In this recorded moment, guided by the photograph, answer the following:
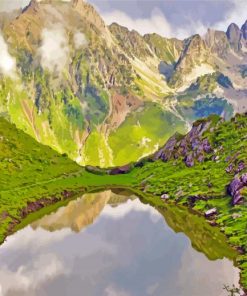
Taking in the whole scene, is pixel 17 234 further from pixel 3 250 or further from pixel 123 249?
pixel 123 249

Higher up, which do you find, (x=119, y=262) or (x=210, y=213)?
(x=210, y=213)

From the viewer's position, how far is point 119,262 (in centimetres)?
14350

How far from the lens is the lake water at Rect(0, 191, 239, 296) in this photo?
117250 millimetres

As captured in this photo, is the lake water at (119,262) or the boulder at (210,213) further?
the boulder at (210,213)

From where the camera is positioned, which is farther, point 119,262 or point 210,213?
point 210,213

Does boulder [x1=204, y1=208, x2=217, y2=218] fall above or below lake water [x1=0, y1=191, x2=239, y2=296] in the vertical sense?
above

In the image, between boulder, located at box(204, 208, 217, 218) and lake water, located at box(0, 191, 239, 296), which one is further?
boulder, located at box(204, 208, 217, 218)

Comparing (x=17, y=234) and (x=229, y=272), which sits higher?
(x=17, y=234)

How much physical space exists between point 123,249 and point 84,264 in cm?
2169

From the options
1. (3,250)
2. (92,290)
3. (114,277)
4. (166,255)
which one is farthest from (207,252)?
(3,250)

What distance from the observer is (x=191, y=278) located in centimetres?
12269

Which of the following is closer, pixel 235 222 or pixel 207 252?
pixel 207 252

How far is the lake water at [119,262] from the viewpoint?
385 feet

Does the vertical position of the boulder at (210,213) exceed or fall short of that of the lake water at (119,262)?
it exceeds it
